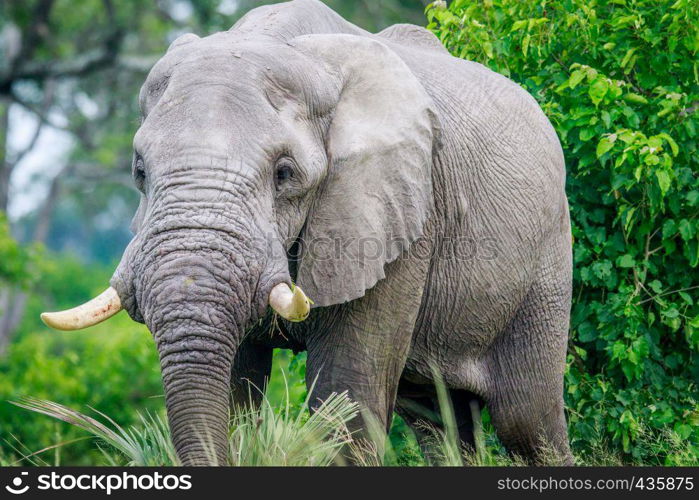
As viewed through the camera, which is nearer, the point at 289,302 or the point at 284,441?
the point at 289,302

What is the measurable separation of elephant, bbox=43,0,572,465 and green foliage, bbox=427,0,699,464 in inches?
18.1

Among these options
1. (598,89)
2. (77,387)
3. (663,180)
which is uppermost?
(77,387)

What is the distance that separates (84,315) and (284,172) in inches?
36.0

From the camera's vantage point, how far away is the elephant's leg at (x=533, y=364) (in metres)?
5.79

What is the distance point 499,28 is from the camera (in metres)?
6.85

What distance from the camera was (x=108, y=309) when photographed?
13.7ft

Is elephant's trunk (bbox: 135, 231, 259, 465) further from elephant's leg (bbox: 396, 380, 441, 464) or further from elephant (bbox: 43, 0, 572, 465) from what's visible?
elephant's leg (bbox: 396, 380, 441, 464)

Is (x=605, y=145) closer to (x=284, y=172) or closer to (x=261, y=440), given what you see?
(x=284, y=172)

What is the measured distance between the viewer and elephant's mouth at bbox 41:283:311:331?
13.5 feet

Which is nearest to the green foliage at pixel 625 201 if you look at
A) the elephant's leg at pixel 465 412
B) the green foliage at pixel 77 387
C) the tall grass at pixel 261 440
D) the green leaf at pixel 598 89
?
the green leaf at pixel 598 89

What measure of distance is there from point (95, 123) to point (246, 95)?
71.5ft

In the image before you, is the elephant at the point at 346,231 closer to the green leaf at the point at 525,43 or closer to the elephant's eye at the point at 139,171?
the elephant's eye at the point at 139,171

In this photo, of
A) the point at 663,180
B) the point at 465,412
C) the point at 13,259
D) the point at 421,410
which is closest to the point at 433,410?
the point at 421,410

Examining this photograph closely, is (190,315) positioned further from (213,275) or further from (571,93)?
(571,93)
